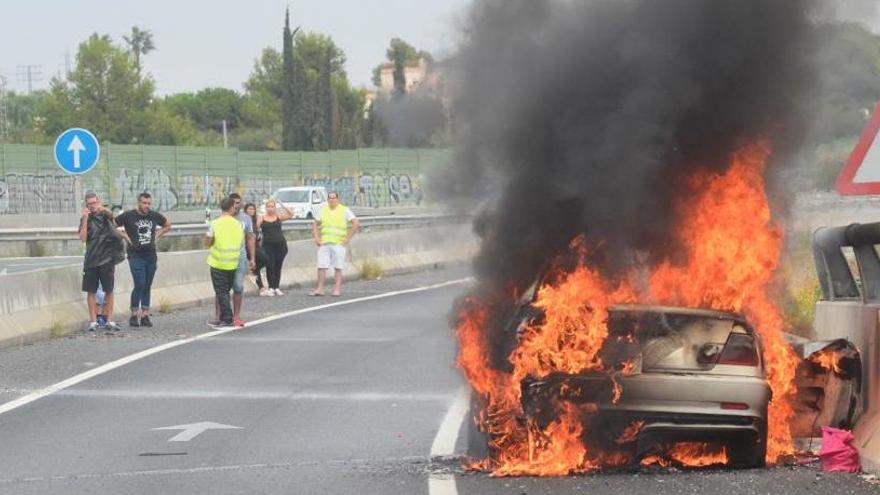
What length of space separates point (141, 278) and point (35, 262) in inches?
781

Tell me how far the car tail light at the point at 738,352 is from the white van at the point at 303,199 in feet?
164

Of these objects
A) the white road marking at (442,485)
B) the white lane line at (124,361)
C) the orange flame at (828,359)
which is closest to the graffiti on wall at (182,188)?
the white lane line at (124,361)

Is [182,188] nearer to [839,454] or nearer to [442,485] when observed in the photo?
[442,485]

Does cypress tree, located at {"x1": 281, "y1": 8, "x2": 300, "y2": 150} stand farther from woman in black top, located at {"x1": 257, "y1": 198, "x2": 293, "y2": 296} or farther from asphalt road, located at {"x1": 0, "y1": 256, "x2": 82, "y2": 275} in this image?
woman in black top, located at {"x1": 257, "y1": 198, "x2": 293, "y2": 296}

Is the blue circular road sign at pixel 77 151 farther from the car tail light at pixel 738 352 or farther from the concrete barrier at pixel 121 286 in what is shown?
the car tail light at pixel 738 352

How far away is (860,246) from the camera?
34.8 ft

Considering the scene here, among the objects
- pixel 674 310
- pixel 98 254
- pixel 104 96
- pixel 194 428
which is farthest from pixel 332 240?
pixel 104 96

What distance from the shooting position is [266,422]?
12.7 meters

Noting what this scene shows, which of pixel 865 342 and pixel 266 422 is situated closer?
pixel 865 342

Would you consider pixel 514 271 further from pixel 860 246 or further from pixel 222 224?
pixel 222 224

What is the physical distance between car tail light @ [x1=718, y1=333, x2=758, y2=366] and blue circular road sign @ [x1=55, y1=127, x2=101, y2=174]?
58.4 ft

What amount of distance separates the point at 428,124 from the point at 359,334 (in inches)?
314

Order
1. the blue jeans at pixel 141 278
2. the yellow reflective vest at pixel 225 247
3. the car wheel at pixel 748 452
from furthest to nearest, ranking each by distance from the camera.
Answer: the yellow reflective vest at pixel 225 247
the blue jeans at pixel 141 278
the car wheel at pixel 748 452

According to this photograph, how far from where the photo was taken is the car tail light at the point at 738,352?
380 inches
